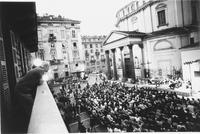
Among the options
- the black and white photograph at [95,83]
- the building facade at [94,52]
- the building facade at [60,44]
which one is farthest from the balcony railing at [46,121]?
the building facade at [94,52]

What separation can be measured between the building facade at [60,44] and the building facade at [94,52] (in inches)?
330

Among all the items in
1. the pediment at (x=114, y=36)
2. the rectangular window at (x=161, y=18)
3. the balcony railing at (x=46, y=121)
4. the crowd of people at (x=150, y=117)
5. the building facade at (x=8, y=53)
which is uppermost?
the rectangular window at (x=161, y=18)

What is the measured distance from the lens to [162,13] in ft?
47.4

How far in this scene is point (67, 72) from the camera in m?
13.6

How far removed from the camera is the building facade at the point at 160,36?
36.6 feet

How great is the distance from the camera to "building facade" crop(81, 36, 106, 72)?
78.2 feet

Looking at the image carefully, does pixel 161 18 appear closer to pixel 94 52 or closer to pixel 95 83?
pixel 95 83

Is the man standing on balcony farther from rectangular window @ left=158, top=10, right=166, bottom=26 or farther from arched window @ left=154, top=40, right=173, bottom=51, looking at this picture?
rectangular window @ left=158, top=10, right=166, bottom=26

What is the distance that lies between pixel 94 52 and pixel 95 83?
35.7 ft

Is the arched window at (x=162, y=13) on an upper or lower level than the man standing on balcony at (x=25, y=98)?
upper

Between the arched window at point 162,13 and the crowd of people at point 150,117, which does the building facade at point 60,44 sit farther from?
the arched window at point 162,13

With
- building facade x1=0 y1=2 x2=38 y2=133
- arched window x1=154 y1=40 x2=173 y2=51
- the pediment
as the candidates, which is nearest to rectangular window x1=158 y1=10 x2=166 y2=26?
arched window x1=154 y1=40 x2=173 y2=51

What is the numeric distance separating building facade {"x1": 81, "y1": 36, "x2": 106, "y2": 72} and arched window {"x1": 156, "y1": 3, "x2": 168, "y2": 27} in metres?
11.0

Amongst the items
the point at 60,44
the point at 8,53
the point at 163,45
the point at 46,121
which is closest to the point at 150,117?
the point at 46,121
